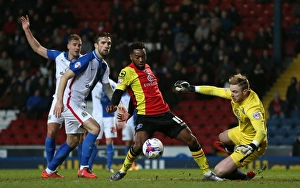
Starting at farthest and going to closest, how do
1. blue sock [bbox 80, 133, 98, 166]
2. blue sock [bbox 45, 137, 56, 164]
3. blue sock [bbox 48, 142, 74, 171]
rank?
blue sock [bbox 45, 137, 56, 164] → blue sock [bbox 48, 142, 74, 171] → blue sock [bbox 80, 133, 98, 166]

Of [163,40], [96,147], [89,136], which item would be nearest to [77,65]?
[89,136]

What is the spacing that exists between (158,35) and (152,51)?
50.4 inches

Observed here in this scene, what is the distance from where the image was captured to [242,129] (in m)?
11.4

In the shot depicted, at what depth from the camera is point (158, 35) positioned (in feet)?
79.5

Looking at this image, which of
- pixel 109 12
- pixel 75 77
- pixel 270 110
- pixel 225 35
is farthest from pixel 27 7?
pixel 75 77

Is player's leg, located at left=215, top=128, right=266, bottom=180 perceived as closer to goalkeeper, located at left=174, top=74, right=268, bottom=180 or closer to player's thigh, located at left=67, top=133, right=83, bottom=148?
goalkeeper, located at left=174, top=74, right=268, bottom=180

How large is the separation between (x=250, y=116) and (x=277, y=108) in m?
10.5

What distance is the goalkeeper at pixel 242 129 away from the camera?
10695 millimetres

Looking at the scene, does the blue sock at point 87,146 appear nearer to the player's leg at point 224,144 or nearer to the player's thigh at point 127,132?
the player's leg at point 224,144

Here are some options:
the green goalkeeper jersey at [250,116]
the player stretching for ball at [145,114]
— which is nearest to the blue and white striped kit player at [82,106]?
the player stretching for ball at [145,114]

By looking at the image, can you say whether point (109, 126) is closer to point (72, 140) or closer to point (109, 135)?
point (109, 135)

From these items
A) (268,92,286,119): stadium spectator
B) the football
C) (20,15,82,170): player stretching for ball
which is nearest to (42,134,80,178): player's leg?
(20,15,82,170): player stretching for ball

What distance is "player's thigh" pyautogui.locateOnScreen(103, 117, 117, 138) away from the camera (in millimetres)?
16281

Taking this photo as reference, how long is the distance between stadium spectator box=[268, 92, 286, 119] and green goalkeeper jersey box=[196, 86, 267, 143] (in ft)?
32.0
